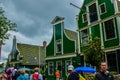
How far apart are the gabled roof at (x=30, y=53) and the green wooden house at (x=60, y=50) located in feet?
53.8

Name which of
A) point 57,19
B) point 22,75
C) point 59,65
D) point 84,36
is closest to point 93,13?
point 84,36

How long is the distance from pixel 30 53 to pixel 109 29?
32.2 metres

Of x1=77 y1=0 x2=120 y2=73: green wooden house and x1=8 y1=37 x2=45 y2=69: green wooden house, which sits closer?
x1=77 y1=0 x2=120 y2=73: green wooden house

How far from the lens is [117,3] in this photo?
2783 cm

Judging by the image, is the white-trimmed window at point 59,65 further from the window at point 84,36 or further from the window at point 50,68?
the window at point 84,36

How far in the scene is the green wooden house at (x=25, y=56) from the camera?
53.9m

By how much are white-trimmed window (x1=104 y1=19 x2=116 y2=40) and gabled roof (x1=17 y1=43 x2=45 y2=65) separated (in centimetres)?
2923

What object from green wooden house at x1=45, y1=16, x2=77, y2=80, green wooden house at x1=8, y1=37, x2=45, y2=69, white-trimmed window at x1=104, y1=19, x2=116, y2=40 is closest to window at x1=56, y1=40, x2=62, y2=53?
green wooden house at x1=45, y1=16, x2=77, y2=80

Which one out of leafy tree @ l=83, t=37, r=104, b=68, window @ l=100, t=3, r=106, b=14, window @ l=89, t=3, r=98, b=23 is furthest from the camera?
window @ l=89, t=3, r=98, b=23

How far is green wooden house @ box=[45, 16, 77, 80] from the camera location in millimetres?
33562

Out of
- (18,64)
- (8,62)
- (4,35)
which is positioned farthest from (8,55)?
(4,35)

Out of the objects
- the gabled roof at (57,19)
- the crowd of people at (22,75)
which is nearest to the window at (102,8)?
the gabled roof at (57,19)

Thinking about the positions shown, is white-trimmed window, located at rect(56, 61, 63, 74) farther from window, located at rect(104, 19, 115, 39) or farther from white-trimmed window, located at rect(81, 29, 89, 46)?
window, located at rect(104, 19, 115, 39)

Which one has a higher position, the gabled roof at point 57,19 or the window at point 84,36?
the gabled roof at point 57,19
